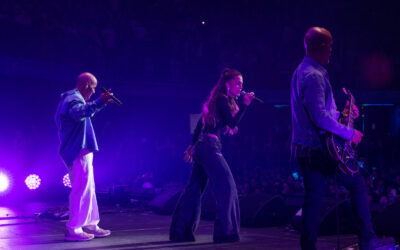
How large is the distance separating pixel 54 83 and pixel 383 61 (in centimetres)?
1075

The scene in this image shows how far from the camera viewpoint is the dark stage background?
13422 millimetres

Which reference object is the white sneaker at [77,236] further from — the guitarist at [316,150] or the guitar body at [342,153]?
the guitar body at [342,153]

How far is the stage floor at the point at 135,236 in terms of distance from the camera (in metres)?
5.25

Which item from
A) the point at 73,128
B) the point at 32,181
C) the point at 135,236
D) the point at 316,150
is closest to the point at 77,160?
the point at 73,128

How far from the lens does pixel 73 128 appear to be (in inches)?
226

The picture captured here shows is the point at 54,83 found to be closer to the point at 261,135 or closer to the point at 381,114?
the point at 261,135

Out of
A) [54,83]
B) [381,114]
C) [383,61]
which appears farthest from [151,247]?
[381,114]

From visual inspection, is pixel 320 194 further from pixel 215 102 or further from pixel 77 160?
pixel 77 160

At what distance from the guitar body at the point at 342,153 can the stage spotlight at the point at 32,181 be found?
1097cm

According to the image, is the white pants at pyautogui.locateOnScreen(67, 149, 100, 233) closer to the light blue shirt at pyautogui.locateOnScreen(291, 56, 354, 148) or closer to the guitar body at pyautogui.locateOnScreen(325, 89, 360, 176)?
the light blue shirt at pyautogui.locateOnScreen(291, 56, 354, 148)

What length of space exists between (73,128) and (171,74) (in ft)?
32.8

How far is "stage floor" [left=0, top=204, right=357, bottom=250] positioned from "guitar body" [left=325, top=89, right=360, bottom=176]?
1.58m

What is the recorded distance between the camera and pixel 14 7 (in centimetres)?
1356

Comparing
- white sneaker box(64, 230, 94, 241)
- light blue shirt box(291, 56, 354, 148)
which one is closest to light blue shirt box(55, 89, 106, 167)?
white sneaker box(64, 230, 94, 241)
